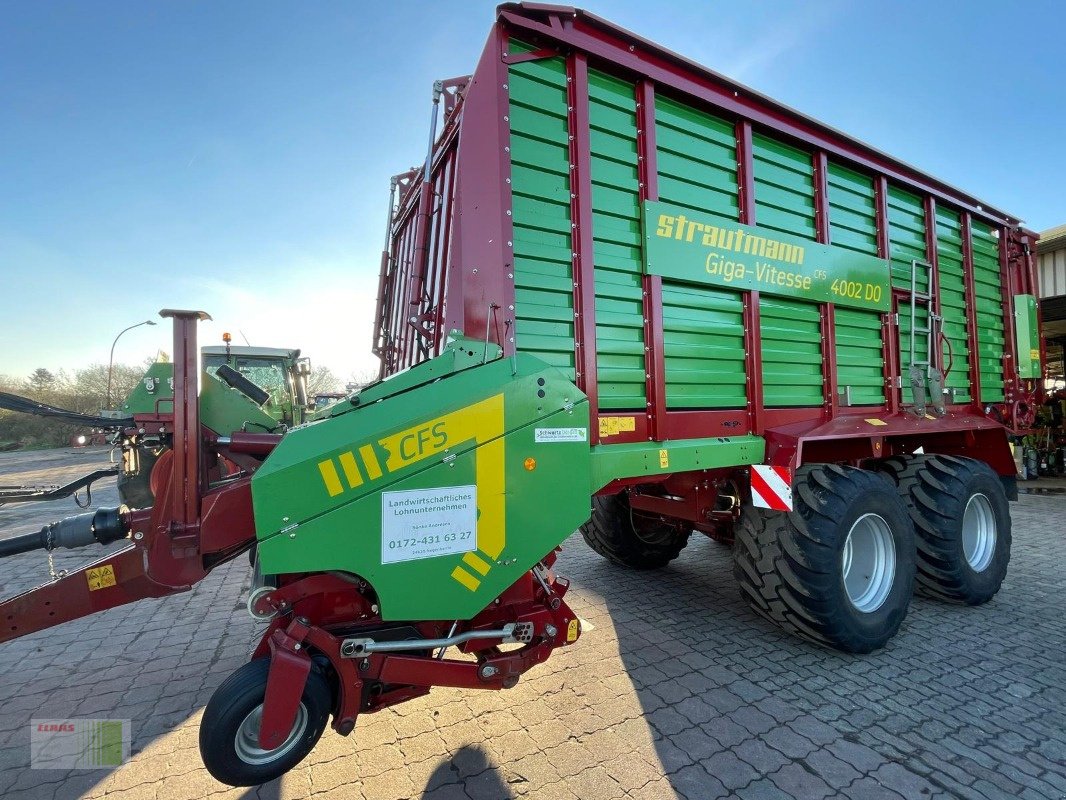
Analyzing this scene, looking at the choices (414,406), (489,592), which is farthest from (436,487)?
(489,592)

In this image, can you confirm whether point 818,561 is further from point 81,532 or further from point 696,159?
point 81,532

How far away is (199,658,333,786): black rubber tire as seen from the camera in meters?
1.77

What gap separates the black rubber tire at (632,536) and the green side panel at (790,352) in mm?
1803

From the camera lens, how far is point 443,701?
9.03ft

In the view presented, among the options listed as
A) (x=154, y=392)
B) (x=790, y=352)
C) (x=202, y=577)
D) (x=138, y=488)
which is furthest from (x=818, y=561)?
(x=138, y=488)

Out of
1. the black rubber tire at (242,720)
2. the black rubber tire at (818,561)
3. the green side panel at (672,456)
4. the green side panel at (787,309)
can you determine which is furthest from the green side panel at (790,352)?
the black rubber tire at (242,720)

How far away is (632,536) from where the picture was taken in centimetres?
475

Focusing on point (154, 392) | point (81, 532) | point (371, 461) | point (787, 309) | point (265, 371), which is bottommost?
point (81, 532)

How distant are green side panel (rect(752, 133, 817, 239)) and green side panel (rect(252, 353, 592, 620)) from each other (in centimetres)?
198

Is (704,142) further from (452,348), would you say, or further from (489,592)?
(489,592)

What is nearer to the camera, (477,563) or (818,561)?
(477,563)

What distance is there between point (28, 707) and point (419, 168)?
392cm

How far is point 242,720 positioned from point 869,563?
369 centimetres

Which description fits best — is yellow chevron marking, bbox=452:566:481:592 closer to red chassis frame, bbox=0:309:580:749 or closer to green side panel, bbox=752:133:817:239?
red chassis frame, bbox=0:309:580:749
